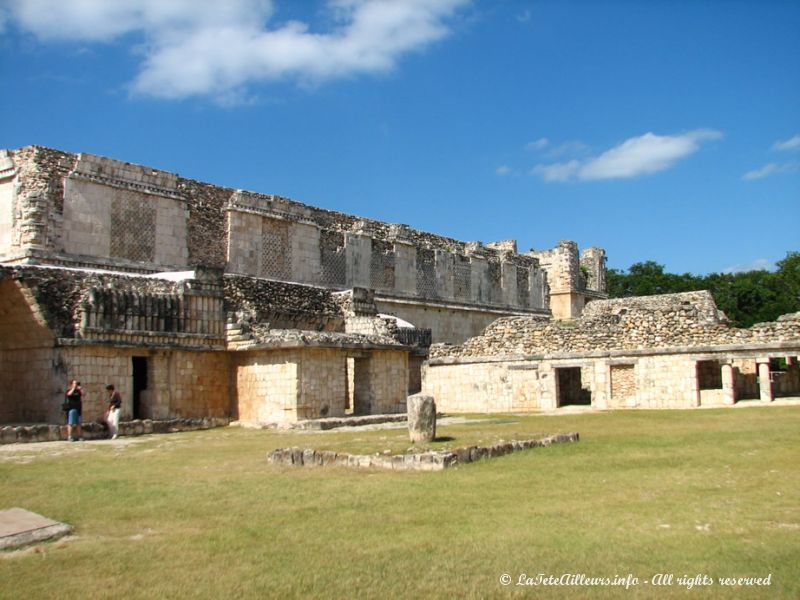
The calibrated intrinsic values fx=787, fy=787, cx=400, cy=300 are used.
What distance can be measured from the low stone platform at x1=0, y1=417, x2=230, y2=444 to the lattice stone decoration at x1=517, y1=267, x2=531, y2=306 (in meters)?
23.5

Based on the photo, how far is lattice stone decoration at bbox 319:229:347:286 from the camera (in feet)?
91.5

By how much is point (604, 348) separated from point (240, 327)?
9.08 meters

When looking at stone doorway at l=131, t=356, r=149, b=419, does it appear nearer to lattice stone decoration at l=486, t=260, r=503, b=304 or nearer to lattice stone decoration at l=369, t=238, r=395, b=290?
lattice stone decoration at l=369, t=238, r=395, b=290

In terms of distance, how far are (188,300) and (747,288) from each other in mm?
47443

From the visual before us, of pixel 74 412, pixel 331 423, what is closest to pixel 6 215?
pixel 74 412

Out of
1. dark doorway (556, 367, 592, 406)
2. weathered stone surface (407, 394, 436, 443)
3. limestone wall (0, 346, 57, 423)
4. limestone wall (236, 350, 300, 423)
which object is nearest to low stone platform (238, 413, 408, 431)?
limestone wall (236, 350, 300, 423)

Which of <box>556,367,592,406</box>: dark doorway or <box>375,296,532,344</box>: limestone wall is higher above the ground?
<box>375,296,532,344</box>: limestone wall

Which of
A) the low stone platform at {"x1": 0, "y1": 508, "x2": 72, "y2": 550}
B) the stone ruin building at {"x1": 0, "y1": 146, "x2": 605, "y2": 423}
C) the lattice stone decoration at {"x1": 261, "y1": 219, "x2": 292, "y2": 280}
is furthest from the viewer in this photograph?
the lattice stone decoration at {"x1": 261, "y1": 219, "x2": 292, "y2": 280}

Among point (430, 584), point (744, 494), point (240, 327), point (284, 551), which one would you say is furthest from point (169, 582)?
point (240, 327)

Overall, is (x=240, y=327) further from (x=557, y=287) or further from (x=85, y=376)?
(x=557, y=287)

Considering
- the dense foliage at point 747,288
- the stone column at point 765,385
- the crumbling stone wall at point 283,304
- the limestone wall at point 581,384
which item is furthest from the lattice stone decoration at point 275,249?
the dense foliage at point 747,288

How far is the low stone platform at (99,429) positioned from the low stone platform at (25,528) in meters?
6.53

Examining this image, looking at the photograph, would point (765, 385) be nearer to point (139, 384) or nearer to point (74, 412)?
point (139, 384)

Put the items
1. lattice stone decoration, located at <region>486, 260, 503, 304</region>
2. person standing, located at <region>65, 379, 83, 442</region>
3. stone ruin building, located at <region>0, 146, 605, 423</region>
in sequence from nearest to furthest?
1. person standing, located at <region>65, 379, 83, 442</region>
2. stone ruin building, located at <region>0, 146, 605, 423</region>
3. lattice stone decoration, located at <region>486, 260, 503, 304</region>
